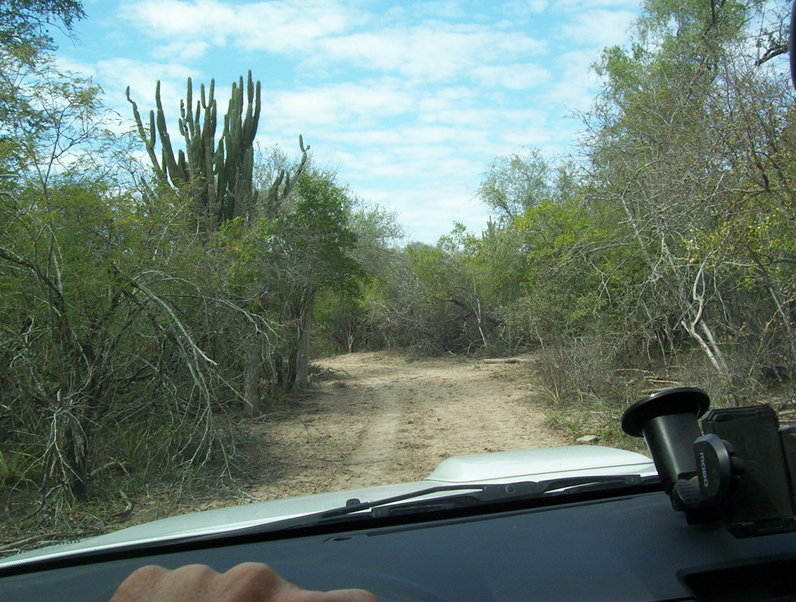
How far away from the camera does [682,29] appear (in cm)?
1736

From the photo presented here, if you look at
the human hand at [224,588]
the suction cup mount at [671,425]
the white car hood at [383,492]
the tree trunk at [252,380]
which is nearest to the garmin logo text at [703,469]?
the suction cup mount at [671,425]

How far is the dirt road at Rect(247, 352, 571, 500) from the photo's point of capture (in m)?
7.93

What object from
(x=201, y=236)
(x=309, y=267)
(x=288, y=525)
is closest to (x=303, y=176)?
(x=309, y=267)

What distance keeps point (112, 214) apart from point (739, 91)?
252 inches

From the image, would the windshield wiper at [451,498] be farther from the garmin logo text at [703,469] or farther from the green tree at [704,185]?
the green tree at [704,185]

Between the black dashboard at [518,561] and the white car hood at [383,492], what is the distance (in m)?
0.14

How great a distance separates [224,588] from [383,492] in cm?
203

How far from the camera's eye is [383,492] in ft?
10.4

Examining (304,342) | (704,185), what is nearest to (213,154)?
(304,342)

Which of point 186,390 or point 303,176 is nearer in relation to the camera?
point 186,390

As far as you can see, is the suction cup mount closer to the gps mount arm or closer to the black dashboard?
the black dashboard

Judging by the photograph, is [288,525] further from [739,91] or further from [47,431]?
[739,91]

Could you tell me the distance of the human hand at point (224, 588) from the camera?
1150 millimetres

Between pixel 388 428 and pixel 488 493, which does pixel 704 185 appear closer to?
pixel 388 428
